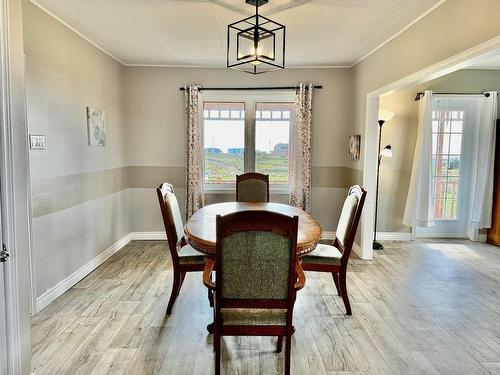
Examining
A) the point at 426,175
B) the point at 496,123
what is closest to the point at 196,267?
the point at 426,175

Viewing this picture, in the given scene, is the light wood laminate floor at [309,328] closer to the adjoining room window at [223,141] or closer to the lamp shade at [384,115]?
the adjoining room window at [223,141]

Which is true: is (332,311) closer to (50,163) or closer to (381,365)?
(381,365)

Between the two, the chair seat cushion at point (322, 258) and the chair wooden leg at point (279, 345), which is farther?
the chair seat cushion at point (322, 258)

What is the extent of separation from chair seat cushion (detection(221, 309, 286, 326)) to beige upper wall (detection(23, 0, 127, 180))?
1.97m

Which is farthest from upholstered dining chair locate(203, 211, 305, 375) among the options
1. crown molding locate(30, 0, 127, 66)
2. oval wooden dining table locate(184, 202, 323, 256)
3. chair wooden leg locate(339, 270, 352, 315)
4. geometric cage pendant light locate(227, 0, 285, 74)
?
crown molding locate(30, 0, 127, 66)

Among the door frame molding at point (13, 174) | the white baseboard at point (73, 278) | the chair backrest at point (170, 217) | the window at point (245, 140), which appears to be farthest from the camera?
the window at point (245, 140)

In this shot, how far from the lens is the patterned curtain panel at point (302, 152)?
15.9 ft

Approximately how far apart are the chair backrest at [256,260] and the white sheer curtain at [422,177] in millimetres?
3784

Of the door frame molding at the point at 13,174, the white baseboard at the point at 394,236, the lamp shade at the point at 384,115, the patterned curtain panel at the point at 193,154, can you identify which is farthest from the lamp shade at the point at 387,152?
the door frame molding at the point at 13,174

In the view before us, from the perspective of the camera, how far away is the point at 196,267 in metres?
2.87

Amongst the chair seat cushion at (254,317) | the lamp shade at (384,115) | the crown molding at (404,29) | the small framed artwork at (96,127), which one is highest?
the crown molding at (404,29)

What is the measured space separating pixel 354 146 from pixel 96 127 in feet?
10.5

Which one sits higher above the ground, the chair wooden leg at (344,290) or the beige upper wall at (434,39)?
the beige upper wall at (434,39)

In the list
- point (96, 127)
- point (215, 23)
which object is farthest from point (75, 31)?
point (215, 23)
